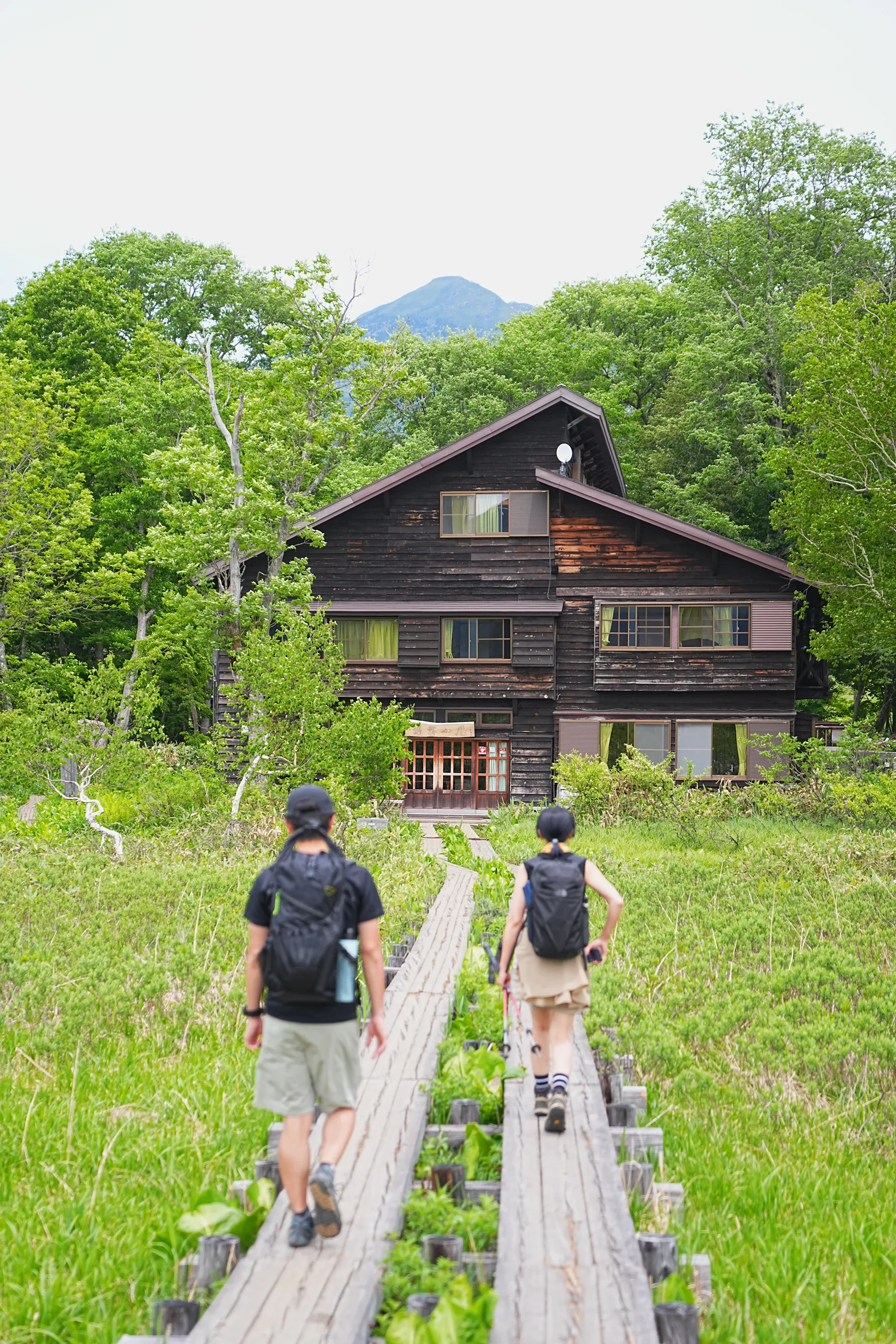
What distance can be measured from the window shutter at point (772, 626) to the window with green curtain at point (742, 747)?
2.08 meters

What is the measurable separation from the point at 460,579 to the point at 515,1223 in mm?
23204

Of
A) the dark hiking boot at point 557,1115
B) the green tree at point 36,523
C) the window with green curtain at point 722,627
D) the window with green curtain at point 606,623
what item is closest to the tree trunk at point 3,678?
the green tree at point 36,523

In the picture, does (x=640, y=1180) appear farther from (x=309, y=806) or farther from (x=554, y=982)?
(x=309, y=806)

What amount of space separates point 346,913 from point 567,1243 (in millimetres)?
1679

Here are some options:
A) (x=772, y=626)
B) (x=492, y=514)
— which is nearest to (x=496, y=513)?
(x=492, y=514)

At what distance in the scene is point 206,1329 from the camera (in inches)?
148

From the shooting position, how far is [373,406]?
3297cm

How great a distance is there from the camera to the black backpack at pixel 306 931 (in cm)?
430

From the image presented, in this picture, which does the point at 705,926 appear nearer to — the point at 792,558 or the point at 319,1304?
the point at 319,1304

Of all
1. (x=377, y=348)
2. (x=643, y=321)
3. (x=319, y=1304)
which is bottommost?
(x=319, y=1304)

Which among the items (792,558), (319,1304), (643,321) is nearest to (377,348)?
(792,558)

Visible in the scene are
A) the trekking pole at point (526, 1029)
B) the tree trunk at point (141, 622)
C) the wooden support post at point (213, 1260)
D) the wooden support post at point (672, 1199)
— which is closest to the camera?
the wooden support post at point (213, 1260)

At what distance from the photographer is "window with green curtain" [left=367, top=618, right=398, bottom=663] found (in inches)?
1081

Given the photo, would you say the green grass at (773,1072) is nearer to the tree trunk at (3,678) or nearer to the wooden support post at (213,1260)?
the wooden support post at (213,1260)
